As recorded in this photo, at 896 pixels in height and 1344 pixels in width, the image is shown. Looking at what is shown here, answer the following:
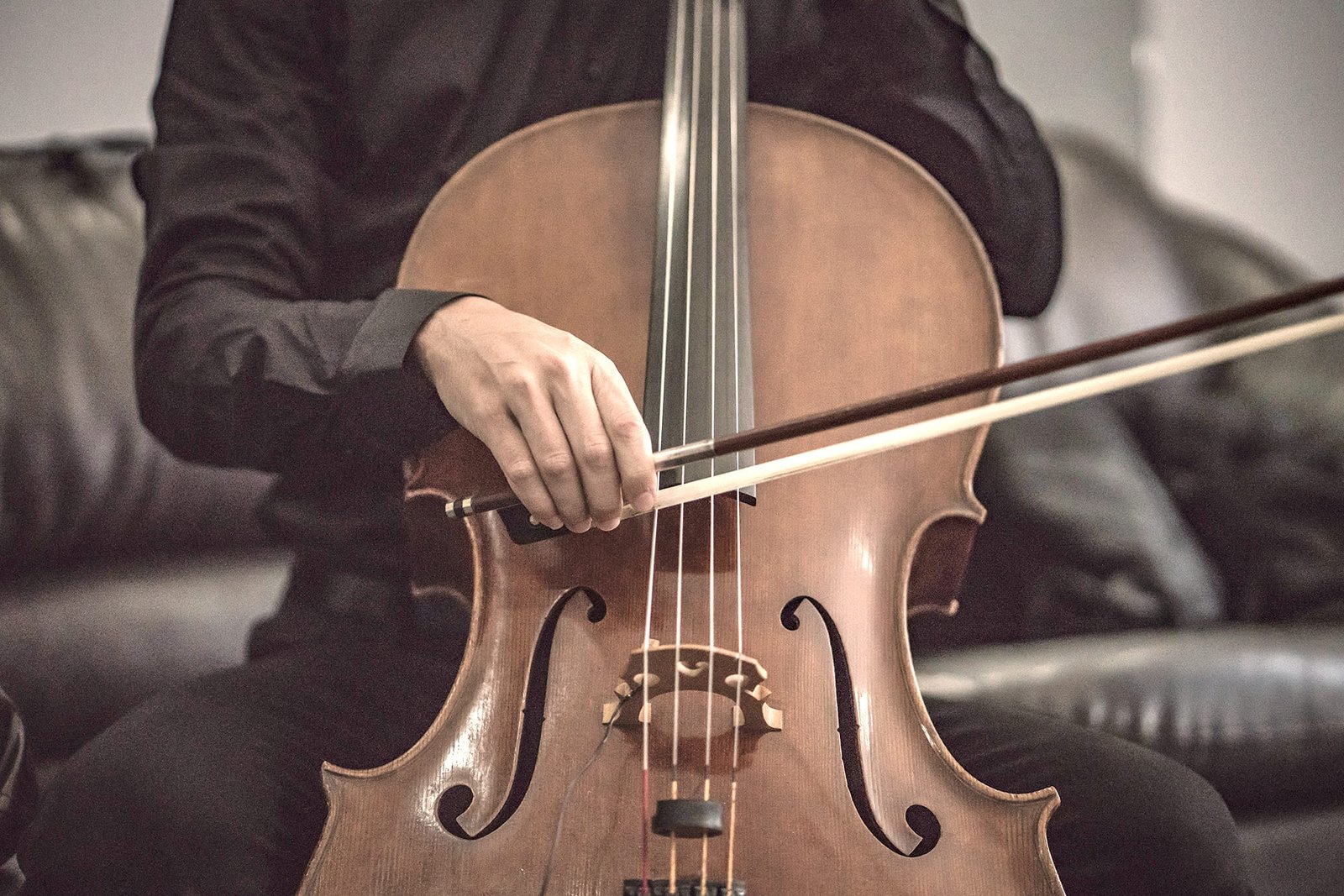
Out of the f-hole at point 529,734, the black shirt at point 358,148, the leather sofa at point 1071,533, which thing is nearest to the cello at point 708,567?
the f-hole at point 529,734

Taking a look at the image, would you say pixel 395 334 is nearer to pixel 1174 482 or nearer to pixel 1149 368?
pixel 1149 368

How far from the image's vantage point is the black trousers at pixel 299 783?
557mm

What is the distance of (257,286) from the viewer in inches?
28.9

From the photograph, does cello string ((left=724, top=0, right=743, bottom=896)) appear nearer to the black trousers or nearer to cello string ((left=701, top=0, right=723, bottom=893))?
cello string ((left=701, top=0, right=723, bottom=893))

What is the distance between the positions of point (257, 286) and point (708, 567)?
403 mm

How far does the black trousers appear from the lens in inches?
21.9

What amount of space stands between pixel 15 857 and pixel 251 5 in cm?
61

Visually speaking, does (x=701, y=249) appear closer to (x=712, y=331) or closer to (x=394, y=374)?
(x=712, y=331)

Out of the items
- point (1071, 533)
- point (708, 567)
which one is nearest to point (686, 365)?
point (708, 567)

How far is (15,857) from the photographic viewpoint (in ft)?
1.98

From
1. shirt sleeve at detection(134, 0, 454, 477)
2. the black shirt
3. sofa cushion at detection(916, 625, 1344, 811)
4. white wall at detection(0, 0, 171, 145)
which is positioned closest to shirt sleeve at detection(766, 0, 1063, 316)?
the black shirt

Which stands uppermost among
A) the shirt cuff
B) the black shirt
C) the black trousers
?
the black shirt

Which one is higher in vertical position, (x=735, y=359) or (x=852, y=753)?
(x=735, y=359)

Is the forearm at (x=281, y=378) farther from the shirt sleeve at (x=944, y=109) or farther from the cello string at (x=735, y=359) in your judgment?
the shirt sleeve at (x=944, y=109)
